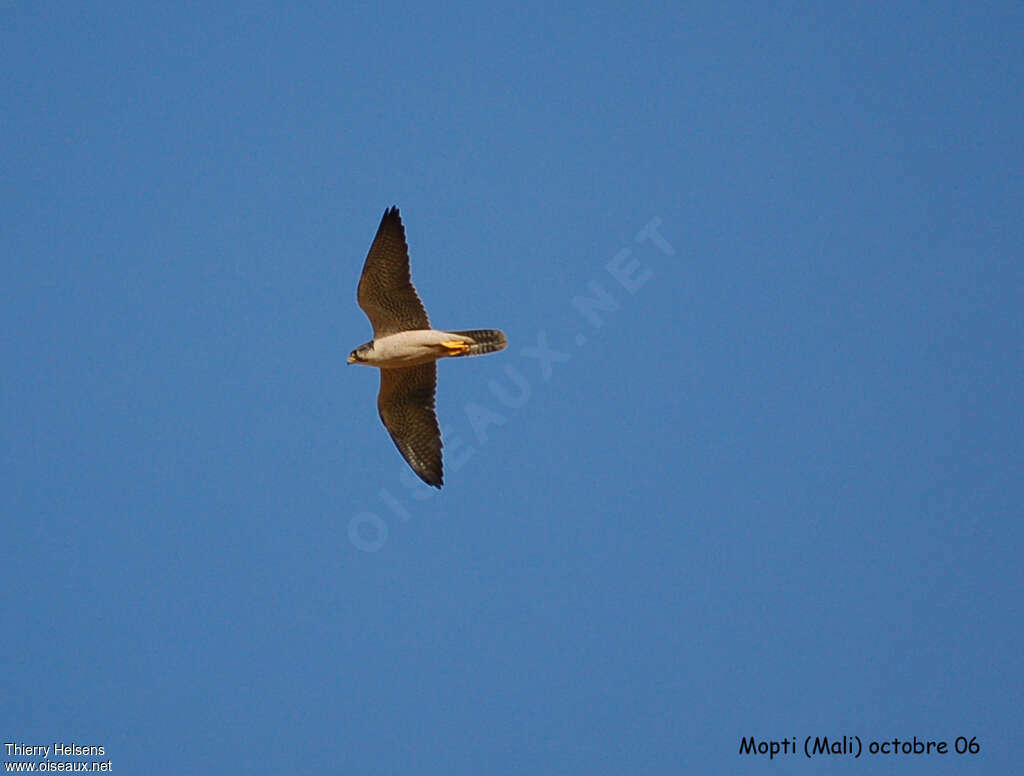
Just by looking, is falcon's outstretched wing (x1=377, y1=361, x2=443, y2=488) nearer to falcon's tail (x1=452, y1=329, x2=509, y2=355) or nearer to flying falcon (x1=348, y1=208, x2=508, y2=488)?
flying falcon (x1=348, y1=208, x2=508, y2=488)

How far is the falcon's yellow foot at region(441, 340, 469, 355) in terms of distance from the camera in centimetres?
1342

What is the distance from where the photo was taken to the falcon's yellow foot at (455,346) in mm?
13422

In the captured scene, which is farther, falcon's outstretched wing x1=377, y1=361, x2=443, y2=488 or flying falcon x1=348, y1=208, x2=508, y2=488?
falcon's outstretched wing x1=377, y1=361, x2=443, y2=488

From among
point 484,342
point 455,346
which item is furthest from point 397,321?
point 484,342

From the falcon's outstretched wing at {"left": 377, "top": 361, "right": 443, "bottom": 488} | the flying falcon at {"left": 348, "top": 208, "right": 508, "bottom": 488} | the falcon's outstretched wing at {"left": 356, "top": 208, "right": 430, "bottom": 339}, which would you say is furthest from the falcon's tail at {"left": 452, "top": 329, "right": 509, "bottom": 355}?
the falcon's outstretched wing at {"left": 377, "top": 361, "right": 443, "bottom": 488}

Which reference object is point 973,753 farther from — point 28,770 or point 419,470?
point 28,770

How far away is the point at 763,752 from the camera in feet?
47.8

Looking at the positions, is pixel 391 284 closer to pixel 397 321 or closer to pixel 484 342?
pixel 397 321

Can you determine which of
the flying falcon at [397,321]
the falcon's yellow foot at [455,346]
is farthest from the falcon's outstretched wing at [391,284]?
the falcon's yellow foot at [455,346]

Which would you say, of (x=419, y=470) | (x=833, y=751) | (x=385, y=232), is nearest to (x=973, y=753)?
(x=833, y=751)

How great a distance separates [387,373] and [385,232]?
179cm

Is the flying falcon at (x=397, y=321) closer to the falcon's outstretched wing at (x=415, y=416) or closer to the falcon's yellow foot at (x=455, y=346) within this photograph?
the falcon's yellow foot at (x=455, y=346)

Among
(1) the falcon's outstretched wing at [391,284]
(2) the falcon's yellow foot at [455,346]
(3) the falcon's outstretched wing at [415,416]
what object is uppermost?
(1) the falcon's outstretched wing at [391,284]

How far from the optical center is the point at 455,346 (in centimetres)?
1347
